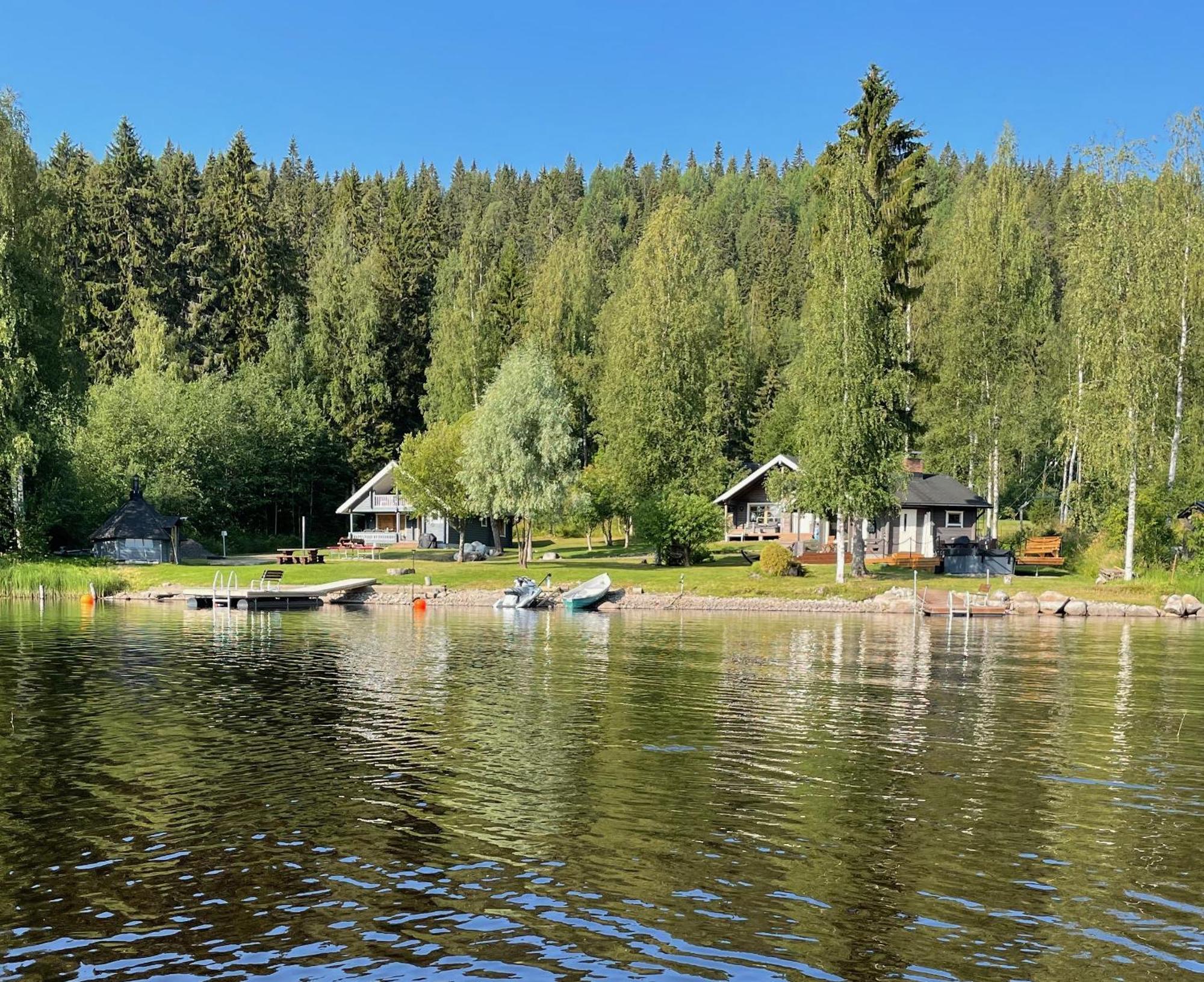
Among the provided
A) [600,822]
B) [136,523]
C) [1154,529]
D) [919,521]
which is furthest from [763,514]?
[600,822]

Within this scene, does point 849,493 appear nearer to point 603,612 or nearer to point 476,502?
point 603,612

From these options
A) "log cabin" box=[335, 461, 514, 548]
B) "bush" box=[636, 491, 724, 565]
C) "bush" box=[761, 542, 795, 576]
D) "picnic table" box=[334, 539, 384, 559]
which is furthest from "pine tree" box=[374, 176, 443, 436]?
"bush" box=[761, 542, 795, 576]

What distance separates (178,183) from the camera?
106438 mm

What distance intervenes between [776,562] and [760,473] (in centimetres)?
1976

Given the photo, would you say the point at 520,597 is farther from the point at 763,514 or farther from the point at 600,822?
the point at 600,822

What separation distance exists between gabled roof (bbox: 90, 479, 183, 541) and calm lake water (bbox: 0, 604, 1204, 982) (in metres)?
37.2

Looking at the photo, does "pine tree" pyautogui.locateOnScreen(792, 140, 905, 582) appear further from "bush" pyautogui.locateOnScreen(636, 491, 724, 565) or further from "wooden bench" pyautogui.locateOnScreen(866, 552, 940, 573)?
"wooden bench" pyautogui.locateOnScreen(866, 552, 940, 573)

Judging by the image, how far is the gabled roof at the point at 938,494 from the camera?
68500mm

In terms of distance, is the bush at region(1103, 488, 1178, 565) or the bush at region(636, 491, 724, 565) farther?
the bush at region(636, 491, 724, 565)

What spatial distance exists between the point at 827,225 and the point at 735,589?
67.2ft

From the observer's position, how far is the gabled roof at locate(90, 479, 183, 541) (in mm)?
67312

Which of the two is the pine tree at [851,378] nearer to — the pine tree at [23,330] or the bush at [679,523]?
the bush at [679,523]

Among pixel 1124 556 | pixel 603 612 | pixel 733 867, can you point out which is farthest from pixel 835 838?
pixel 1124 556

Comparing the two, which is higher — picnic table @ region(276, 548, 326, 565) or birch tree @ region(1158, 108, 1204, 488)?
birch tree @ region(1158, 108, 1204, 488)
